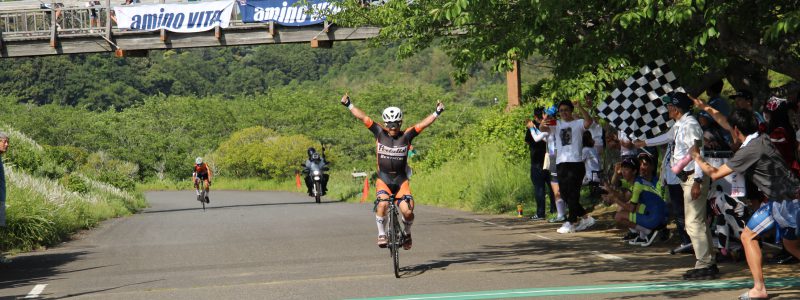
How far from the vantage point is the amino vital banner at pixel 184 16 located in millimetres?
33750

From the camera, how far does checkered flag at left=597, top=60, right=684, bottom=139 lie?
13805mm

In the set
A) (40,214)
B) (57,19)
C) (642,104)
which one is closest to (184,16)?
(57,19)

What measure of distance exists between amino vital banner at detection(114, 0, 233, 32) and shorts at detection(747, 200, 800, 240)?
2609 cm

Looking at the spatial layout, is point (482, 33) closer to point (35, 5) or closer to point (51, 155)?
point (51, 155)

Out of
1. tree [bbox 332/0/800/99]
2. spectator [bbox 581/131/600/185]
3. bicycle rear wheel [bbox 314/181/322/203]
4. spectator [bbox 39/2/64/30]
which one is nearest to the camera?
tree [bbox 332/0/800/99]

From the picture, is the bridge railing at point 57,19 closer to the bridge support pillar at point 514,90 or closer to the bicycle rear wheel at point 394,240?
the bridge support pillar at point 514,90

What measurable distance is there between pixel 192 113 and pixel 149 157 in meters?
10.2

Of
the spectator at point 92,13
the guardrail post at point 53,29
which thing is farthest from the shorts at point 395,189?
the spectator at point 92,13

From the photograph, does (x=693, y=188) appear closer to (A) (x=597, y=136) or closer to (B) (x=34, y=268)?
(A) (x=597, y=136)

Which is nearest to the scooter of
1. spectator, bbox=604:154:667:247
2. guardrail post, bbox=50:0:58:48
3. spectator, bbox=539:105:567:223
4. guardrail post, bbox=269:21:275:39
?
guardrail post, bbox=269:21:275:39

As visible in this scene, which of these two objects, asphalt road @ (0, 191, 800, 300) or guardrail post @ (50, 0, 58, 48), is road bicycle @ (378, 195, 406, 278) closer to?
asphalt road @ (0, 191, 800, 300)

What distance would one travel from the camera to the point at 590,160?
1688 cm

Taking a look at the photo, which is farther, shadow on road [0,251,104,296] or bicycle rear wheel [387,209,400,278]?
shadow on road [0,251,104,296]

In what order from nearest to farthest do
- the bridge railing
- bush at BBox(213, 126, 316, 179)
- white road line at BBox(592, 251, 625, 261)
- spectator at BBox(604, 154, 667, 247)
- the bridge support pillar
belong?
white road line at BBox(592, 251, 625, 261) → spectator at BBox(604, 154, 667, 247) → the bridge support pillar → the bridge railing → bush at BBox(213, 126, 316, 179)
